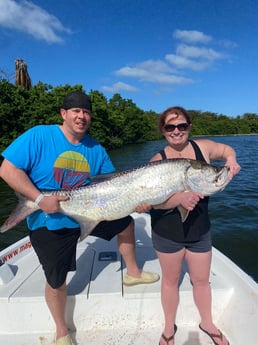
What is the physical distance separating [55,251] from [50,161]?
868 millimetres

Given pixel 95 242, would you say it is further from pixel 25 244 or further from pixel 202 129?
pixel 202 129

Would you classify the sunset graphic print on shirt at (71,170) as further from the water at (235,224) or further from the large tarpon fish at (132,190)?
the water at (235,224)

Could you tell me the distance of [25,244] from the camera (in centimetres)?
470

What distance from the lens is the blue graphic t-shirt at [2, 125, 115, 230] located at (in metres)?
2.85

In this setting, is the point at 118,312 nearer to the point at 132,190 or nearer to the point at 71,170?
the point at 132,190

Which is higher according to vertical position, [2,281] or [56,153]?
[56,153]

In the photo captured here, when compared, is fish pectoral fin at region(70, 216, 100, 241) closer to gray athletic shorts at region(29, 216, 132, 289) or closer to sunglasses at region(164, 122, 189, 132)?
gray athletic shorts at region(29, 216, 132, 289)

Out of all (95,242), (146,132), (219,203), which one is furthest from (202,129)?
(95,242)

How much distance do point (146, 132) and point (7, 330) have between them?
71.3 m

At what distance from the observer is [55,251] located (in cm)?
298

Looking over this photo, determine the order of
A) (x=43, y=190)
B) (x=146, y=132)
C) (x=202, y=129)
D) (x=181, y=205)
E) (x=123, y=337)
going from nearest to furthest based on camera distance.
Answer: (x=181, y=205), (x=43, y=190), (x=123, y=337), (x=146, y=132), (x=202, y=129)

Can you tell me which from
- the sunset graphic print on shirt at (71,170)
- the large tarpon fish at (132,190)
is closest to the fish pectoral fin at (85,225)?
the large tarpon fish at (132,190)

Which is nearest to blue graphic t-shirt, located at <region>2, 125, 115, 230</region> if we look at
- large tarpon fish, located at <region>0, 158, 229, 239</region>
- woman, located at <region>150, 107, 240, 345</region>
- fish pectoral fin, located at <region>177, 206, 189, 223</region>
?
large tarpon fish, located at <region>0, 158, 229, 239</region>

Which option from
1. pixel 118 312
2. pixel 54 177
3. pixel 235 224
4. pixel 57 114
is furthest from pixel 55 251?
pixel 57 114
